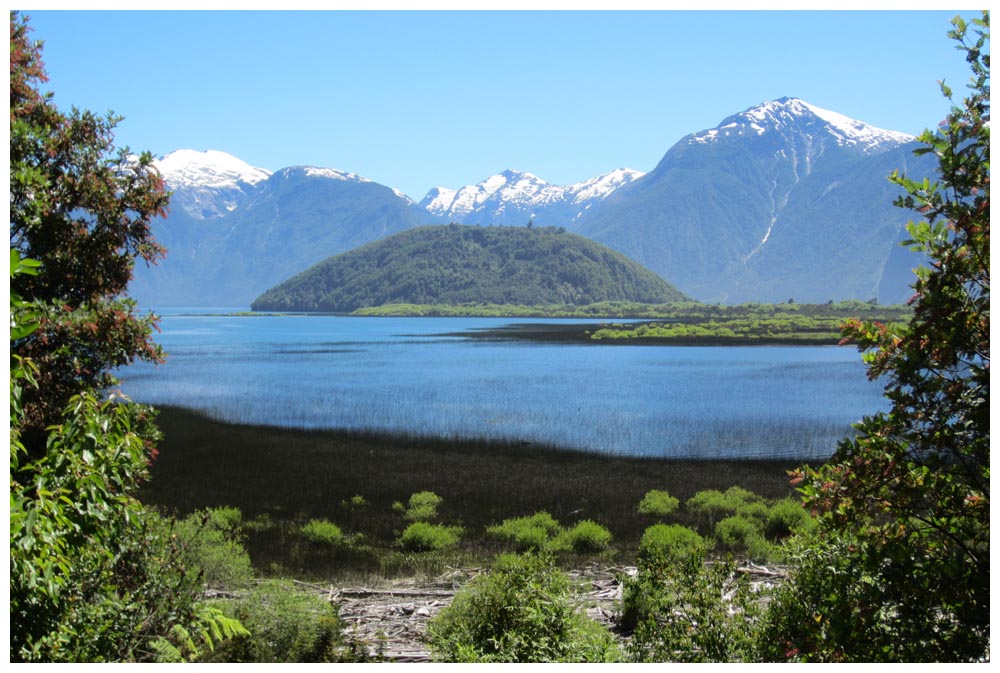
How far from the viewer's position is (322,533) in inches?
751

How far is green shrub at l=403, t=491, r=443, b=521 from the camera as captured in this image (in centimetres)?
2086

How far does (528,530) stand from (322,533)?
5.28 meters

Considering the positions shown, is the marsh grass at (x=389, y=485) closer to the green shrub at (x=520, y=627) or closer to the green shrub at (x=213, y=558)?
the green shrub at (x=213, y=558)

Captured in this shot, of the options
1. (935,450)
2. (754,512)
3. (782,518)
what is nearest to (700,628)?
(935,450)

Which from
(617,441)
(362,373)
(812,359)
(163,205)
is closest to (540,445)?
(617,441)

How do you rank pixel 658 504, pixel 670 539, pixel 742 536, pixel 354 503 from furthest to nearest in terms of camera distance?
pixel 354 503, pixel 658 504, pixel 742 536, pixel 670 539

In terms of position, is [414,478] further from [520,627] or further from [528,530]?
[520,627]

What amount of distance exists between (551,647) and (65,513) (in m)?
5.54

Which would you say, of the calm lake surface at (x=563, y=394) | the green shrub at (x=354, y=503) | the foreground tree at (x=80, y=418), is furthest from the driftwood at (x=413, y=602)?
the calm lake surface at (x=563, y=394)

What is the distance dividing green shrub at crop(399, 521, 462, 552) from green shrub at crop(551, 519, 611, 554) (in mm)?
2646

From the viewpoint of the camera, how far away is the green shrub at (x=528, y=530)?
18.3 metres

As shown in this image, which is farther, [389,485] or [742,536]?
[389,485]

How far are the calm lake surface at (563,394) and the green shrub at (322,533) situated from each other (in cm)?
1429

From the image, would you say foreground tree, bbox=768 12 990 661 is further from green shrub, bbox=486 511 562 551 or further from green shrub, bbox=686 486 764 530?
green shrub, bbox=686 486 764 530
